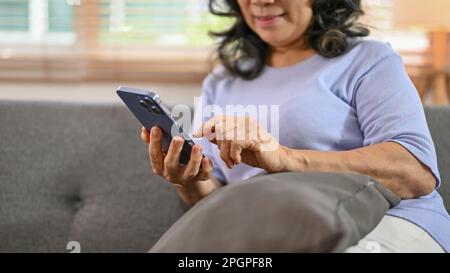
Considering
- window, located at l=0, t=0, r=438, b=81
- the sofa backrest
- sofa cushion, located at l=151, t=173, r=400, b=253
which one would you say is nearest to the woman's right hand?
sofa cushion, located at l=151, t=173, r=400, b=253

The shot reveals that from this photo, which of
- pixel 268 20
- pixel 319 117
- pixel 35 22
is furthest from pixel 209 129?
pixel 35 22

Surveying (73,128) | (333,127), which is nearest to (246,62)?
(333,127)

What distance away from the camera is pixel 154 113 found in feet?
3.32

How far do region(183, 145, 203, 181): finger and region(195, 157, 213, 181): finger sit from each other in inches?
0.5

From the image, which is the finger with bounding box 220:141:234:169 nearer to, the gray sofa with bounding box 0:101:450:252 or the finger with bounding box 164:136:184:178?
the finger with bounding box 164:136:184:178

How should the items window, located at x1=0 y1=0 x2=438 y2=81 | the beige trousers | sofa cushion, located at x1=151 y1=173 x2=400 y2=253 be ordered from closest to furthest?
sofa cushion, located at x1=151 y1=173 x2=400 y2=253 < the beige trousers < window, located at x1=0 y1=0 x2=438 y2=81

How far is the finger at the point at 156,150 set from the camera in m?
1.09

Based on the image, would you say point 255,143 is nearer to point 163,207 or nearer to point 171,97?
point 163,207

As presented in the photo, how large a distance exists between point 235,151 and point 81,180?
0.54 m

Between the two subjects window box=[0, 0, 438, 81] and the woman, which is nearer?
the woman

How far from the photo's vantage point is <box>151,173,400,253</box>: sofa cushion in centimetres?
73

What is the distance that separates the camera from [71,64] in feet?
6.42
